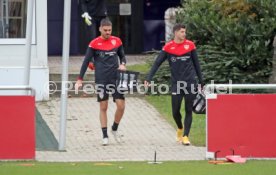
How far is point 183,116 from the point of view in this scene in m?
16.9

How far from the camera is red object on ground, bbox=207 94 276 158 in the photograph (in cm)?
1287

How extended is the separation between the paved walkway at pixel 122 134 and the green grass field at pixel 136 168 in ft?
1.99

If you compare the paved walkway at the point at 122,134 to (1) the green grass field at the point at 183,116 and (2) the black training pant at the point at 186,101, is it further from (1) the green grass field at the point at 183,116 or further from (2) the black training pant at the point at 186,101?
(2) the black training pant at the point at 186,101

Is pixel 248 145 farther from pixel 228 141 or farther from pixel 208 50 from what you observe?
pixel 208 50

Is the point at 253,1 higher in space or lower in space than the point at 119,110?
higher

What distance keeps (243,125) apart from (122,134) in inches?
123

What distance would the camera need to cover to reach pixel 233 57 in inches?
762

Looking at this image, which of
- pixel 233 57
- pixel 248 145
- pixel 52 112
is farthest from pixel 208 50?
pixel 248 145

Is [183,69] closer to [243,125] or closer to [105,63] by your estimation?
[105,63]

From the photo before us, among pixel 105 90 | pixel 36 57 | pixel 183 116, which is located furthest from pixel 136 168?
pixel 36 57

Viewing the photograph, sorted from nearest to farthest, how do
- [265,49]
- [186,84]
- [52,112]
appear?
[186,84], [52,112], [265,49]

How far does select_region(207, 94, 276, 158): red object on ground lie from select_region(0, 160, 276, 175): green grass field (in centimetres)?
32

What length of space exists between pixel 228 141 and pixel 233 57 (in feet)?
21.6

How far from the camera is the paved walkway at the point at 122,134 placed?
1348cm
